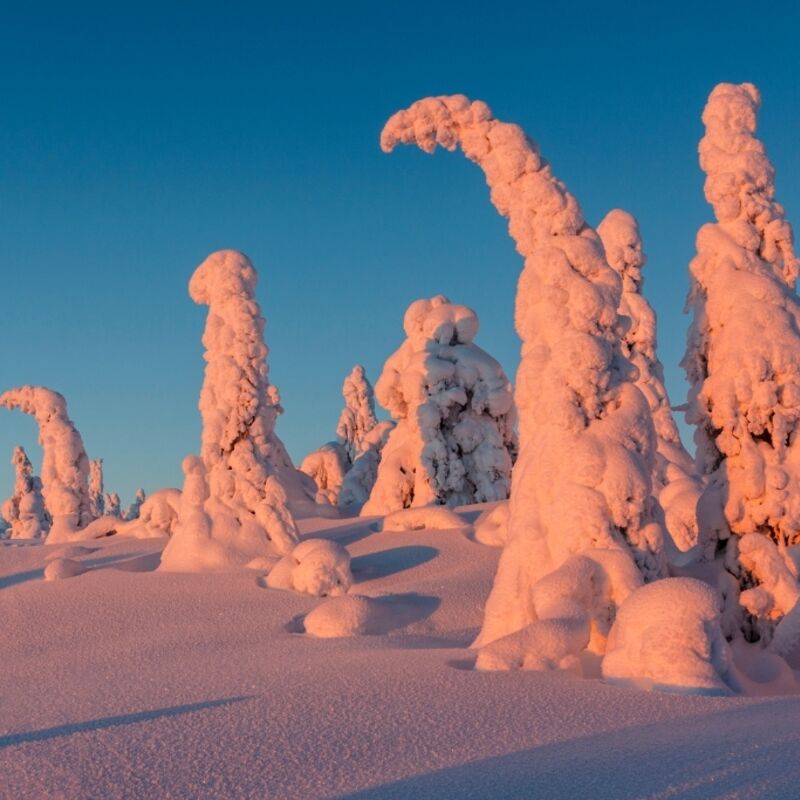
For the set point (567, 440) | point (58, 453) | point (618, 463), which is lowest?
point (618, 463)

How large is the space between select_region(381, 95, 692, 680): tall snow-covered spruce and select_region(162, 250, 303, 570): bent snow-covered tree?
6.43 m

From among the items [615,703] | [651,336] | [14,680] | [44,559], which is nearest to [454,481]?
[651,336]

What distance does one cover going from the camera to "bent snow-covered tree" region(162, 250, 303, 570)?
15344 millimetres

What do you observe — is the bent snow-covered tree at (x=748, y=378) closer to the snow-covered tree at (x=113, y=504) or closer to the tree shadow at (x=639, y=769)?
the tree shadow at (x=639, y=769)

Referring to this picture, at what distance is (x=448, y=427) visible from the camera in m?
22.9

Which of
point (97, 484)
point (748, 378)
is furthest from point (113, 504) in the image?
point (748, 378)

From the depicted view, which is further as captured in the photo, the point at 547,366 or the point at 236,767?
the point at 547,366

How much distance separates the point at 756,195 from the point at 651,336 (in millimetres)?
12747

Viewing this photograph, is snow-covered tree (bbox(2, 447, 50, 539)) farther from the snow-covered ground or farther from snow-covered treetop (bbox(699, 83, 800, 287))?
snow-covered treetop (bbox(699, 83, 800, 287))

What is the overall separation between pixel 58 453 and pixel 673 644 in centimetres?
2363

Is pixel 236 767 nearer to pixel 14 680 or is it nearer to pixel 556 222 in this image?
pixel 14 680

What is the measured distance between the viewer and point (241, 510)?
51.8 ft

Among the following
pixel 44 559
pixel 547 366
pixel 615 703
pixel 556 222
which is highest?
pixel 556 222

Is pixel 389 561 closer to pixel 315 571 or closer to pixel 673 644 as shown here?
pixel 315 571
